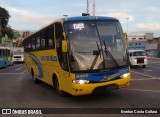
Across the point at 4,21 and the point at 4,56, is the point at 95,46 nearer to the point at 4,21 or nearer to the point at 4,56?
the point at 4,56

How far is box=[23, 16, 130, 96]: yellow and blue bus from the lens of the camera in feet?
34.8

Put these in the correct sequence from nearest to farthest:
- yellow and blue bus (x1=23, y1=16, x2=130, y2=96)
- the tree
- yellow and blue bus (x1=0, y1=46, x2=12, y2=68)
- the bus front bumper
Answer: the bus front bumper → yellow and blue bus (x1=23, y1=16, x2=130, y2=96) → yellow and blue bus (x1=0, y1=46, x2=12, y2=68) → the tree

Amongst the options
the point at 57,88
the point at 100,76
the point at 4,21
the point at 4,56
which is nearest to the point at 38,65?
the point at 57,88

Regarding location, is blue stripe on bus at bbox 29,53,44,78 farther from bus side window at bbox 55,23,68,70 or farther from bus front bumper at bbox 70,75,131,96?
bus front bumper at bbox 70,75,131,96

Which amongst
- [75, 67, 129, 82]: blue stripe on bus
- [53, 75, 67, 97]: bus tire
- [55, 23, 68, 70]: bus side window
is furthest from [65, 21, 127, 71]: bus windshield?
[53, 75, 67, 97]: bus tire

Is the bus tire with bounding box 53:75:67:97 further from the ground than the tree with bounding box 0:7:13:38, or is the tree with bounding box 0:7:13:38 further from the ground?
the tree with bounding box 0:7:13:38

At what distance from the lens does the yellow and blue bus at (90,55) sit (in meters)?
10.6

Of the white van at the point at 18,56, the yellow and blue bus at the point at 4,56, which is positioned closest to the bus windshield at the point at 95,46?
the yellow and blue bus at the point at 4,56

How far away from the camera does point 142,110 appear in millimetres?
9234

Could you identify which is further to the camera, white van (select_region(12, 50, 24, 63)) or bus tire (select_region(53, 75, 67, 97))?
white van (select_region(12, 50, 24, 63))

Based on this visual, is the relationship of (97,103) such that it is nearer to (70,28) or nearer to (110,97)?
(110,97)

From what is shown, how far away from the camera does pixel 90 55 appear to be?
10805 millimetres

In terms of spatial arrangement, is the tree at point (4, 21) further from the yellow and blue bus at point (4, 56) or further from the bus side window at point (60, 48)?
the bus side window at point (60, 48)

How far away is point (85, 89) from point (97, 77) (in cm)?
58
